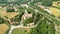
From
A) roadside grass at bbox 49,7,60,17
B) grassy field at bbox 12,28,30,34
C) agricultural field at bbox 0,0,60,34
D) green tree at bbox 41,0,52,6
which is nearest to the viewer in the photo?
grassy field at bbox 12,28,30,34

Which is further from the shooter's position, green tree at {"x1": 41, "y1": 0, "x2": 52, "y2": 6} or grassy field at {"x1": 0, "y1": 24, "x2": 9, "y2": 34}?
green tree at {"x1": 41, "y1": 0, "x2": 52, "y2": 6}

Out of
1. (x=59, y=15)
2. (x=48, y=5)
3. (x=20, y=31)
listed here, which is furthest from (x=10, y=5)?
(x=20, y=31)

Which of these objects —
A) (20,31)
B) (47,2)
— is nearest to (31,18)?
(20,31)

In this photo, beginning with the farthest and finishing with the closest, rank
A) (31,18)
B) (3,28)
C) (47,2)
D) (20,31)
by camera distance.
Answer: (47,2), (31,18), (3,28), (20,31)

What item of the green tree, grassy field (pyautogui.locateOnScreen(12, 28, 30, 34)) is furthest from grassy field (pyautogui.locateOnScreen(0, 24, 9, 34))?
the green tree

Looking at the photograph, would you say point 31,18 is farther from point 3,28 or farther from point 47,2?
point 47,2

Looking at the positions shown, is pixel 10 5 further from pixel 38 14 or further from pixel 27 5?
pixel 38 14

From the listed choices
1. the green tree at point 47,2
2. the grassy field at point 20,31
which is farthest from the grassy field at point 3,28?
the green tree at point 47,2

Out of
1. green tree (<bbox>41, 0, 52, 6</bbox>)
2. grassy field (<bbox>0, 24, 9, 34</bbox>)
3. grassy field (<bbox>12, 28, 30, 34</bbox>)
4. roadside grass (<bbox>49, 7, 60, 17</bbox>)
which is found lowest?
roadside grass (<bbox>49, 7, 60, 17</bbox>)

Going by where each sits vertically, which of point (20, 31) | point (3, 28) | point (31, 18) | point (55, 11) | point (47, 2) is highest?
point (47, 2)

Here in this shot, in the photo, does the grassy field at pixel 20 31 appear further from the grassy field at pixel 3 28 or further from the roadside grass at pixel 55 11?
the roadside grass at pixel 55 11

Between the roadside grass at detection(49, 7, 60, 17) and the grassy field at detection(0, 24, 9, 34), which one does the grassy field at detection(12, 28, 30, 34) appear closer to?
the grassy field at detection(0, 24, 9, 34)
